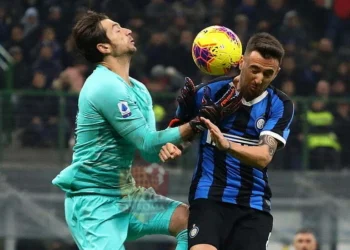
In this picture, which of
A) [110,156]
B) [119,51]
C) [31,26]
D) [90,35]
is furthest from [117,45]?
[31,26]

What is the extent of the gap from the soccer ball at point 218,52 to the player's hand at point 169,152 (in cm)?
67

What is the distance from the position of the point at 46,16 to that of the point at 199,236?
31.7 ft

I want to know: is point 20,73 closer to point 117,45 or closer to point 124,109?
point 117,45

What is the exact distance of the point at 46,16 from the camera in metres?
15.7

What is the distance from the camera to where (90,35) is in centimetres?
662

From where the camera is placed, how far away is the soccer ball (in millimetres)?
6605

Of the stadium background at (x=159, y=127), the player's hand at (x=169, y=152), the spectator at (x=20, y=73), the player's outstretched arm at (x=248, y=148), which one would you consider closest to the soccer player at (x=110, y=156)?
the player's hand at (x=169, y=152)

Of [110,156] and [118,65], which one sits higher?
[118,65]

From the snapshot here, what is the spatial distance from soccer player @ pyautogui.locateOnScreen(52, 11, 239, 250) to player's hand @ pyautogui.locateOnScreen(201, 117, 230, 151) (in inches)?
10.9

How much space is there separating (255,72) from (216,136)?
0.58 meters

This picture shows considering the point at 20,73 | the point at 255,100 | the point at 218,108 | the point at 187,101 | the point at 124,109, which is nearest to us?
the point at 218,108

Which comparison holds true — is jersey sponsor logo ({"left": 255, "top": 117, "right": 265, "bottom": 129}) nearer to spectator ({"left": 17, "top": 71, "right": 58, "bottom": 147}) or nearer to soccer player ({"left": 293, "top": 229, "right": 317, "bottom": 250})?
soccer player ({"left": 293, "top": 229, "right": 317, "bottom": 250})

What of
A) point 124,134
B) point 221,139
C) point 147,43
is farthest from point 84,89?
point 147,43

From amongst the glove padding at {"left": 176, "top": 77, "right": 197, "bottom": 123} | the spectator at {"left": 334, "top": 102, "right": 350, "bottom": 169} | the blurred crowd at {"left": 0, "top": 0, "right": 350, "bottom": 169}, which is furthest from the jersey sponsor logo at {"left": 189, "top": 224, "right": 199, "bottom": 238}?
the spectator at {"left": 334, "top": 102, "right": 350, "bottom": 169}
